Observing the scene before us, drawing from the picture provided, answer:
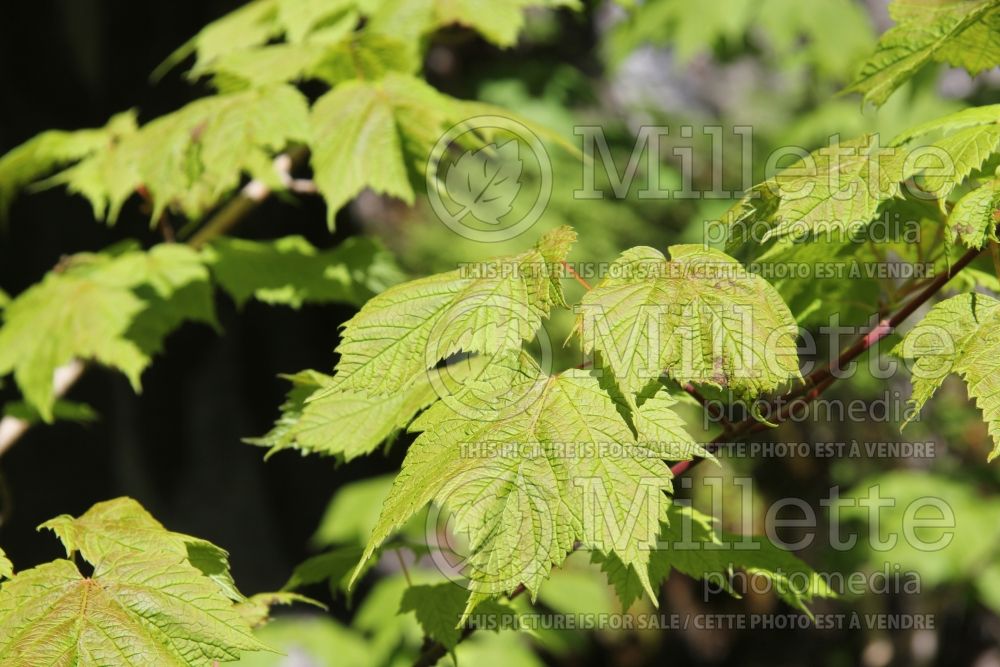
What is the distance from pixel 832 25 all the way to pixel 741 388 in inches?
104

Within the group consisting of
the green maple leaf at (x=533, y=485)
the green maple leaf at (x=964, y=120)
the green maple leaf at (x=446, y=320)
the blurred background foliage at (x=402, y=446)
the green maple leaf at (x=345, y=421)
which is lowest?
the blurred background foliage at (x=402, y=446)

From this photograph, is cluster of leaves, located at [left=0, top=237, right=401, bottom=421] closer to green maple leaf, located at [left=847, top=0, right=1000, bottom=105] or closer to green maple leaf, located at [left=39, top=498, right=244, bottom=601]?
green maple leaf, located at [left=39, top=498, right=244, bottom=601]

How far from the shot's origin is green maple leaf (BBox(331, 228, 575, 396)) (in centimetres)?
77

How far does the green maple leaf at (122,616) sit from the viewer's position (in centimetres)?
75

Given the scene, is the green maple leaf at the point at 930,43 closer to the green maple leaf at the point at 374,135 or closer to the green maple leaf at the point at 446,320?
the green maple leaf at the point at 446,320

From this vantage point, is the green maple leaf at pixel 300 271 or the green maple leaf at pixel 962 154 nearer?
the green maple leaf at pixel 962 154

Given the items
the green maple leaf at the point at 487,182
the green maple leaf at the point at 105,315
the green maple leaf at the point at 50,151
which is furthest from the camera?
the green maple leaf at the point at 487,182

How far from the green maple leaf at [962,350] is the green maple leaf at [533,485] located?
0.73ft

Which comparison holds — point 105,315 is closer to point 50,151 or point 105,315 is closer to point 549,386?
point 50,151

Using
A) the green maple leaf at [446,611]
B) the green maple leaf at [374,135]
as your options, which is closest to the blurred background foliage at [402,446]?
the green maple leaf at [374,135]

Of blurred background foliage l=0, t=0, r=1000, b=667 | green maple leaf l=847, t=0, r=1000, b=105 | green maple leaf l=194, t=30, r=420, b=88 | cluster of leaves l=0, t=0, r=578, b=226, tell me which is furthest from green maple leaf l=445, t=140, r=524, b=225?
green maple leaf l=847, t=0, r=1000, b=105

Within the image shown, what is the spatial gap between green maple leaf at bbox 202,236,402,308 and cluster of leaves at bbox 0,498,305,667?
63 cm

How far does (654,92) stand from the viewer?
16.9 feet

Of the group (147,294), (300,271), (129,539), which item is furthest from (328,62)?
(129,539)
